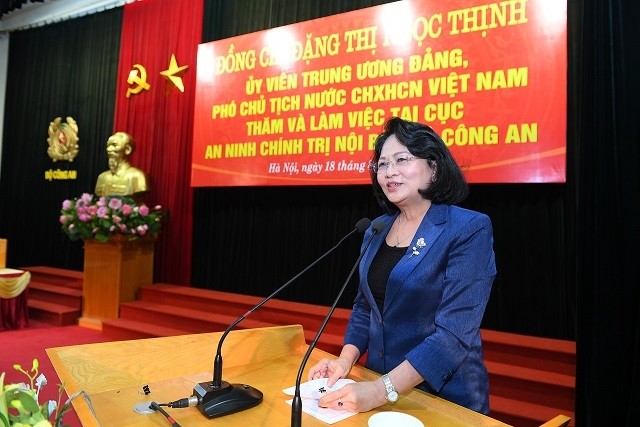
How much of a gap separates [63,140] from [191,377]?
19.2ft

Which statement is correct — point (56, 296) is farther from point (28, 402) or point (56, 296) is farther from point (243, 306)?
point (28, 402)

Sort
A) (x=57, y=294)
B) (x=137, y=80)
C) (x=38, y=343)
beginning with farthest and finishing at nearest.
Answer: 1. (x=137, y=80)
2. (x=57, y=294)
3. (x=38, y=343)

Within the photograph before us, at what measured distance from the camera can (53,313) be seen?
4480 millimetres

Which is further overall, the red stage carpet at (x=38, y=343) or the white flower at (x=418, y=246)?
the red stage carpet at (x=38, y=343)

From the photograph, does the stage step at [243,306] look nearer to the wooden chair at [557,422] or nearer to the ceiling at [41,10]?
the wooden chair at [557,422]

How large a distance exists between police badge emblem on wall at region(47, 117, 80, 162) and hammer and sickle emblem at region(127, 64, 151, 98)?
3.85 ft

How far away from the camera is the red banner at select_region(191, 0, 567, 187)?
283 centimetres

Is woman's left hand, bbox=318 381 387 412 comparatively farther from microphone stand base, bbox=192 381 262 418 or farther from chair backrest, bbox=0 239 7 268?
chair backrest, bbox=0 239 7 268

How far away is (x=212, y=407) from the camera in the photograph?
857 millimetres

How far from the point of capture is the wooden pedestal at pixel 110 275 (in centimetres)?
431

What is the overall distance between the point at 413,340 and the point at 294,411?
1.78 feet

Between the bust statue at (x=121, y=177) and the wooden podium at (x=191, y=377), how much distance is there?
3772 mm

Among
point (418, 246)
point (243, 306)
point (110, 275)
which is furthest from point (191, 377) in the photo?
point (110, 275)

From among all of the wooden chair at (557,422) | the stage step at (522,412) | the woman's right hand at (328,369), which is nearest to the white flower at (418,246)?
the woman's right hand at (328,369)
